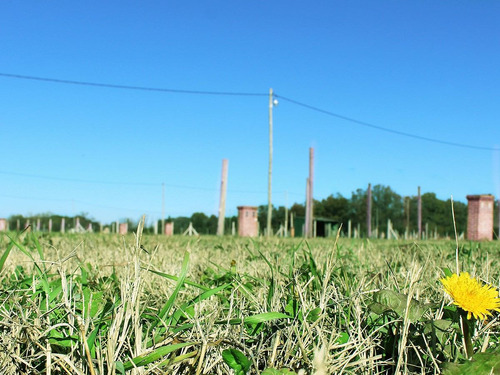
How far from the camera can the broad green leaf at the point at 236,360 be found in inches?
35.5

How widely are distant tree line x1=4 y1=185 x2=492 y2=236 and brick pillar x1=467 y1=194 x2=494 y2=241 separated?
7.33 meters

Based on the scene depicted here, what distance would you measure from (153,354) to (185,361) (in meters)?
0.10

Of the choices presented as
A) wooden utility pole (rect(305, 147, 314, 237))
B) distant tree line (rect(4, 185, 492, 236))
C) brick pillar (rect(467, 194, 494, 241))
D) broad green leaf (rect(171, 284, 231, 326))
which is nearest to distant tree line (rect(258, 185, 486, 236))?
distant tree line (rect(4, 185, 492, 236))

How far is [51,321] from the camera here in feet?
3.88

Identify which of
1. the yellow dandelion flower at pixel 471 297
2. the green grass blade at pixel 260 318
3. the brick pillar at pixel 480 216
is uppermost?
the brick pillar at pixel 480 216

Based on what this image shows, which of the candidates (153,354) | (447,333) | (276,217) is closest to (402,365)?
(447,333)

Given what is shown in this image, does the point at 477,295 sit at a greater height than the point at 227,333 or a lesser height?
greater

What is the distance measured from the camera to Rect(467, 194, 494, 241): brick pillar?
50.1 ft

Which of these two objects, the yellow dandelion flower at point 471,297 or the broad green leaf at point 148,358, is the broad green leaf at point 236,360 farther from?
the yellow dandelion flower at point 471,297

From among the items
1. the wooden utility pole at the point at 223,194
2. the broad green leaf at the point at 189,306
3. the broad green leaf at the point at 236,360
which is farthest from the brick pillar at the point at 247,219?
the broad green leaf at the point at 236,360

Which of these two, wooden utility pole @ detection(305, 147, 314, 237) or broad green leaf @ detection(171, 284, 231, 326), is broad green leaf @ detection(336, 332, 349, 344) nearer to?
broad green leaf @ detection(171, 284, 231, 326)

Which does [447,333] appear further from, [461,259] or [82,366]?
[461,259]

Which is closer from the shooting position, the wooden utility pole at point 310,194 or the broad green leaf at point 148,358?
the broad green leaf at point 148,358

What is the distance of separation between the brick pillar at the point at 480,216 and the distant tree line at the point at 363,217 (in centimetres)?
733
